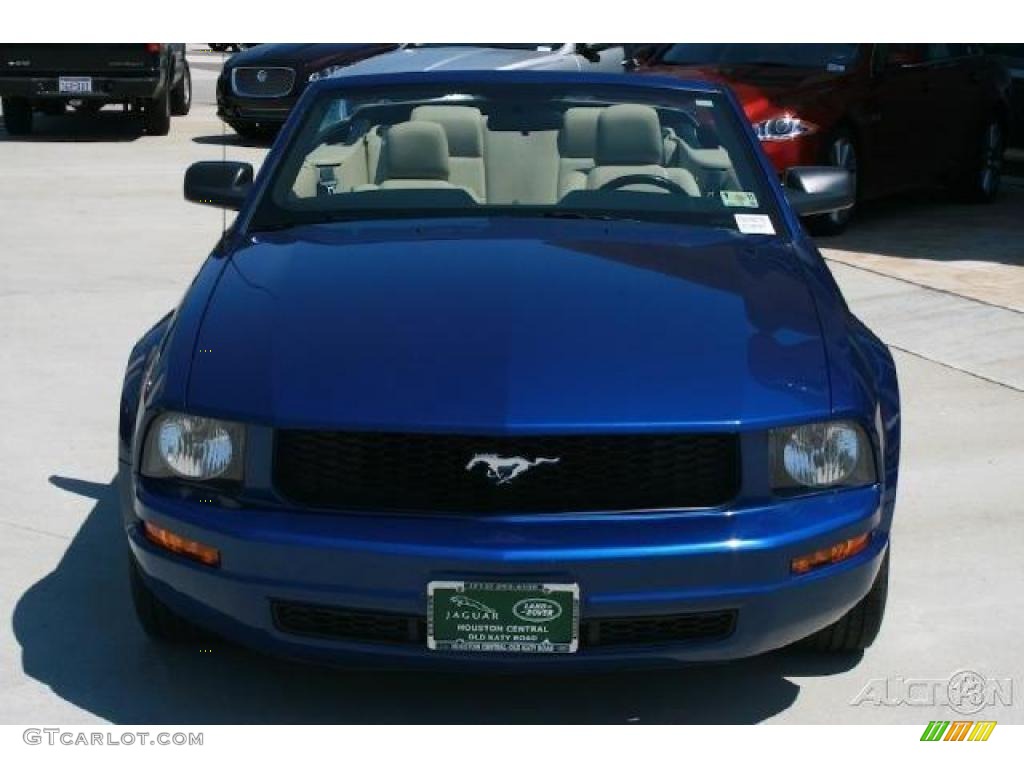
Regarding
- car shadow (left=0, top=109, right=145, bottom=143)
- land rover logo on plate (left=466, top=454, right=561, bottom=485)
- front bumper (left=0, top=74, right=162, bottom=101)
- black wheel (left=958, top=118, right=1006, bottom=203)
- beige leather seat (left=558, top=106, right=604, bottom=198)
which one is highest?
beige leather seat (left=558, top=106, right=604, bottom=198)

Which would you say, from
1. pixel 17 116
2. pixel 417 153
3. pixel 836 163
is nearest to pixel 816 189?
pixel 417 153

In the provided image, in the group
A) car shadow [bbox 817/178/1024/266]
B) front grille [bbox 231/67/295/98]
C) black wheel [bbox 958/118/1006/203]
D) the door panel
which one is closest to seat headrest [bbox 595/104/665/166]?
car shadow [bbox 817/178/1024/266]

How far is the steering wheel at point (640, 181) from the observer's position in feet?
18.7

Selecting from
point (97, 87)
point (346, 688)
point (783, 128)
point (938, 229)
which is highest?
point (346, 688)

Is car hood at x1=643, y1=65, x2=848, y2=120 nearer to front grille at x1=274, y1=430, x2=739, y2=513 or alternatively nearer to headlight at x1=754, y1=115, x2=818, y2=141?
headlight at x1=754, y1=115, x2=818, y2=141

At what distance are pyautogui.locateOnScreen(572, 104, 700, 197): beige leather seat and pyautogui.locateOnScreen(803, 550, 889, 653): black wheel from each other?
1.53 metres

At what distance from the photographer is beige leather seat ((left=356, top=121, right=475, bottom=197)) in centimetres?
580

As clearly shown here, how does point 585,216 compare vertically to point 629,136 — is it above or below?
below

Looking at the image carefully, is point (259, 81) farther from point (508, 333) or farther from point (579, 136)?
point (508, 333)

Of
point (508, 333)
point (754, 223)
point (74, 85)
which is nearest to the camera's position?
point (508, 333)

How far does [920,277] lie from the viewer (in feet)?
34.4

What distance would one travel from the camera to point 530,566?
13.0ft

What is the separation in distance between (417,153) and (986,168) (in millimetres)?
8702

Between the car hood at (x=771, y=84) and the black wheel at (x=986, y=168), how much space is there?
176cm
